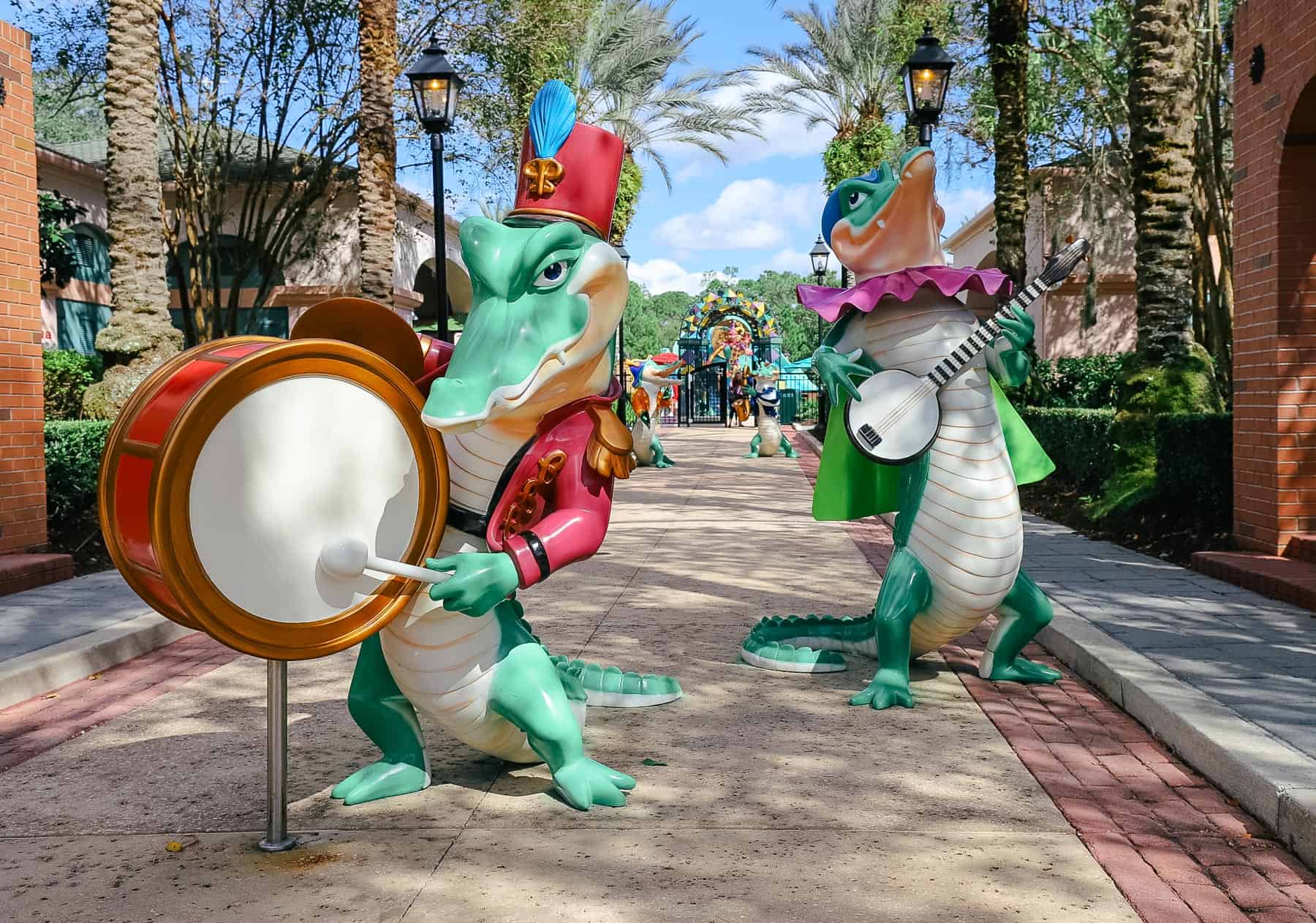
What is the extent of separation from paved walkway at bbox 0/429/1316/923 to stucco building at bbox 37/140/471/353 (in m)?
14.2

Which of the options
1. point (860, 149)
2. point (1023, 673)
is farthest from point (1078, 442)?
point (860, 149)

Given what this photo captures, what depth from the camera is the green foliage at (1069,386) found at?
1599 cm

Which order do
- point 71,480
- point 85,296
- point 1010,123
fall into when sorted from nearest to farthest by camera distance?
point 71,480 → point 1010,123 → point 85,296

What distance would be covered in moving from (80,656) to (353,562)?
Answer: 3.49m

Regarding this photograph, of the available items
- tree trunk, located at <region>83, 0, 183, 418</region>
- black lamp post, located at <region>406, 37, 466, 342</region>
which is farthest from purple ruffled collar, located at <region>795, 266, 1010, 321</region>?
tree trunk, located at <region>83, 0, 183, 418</region>

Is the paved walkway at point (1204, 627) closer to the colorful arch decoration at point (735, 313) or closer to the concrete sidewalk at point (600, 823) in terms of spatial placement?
the concrete sidewalk at point (600, 823)

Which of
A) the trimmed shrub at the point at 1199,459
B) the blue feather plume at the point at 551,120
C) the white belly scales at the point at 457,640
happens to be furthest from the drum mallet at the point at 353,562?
the trimmed shrub at the point at 1199,459

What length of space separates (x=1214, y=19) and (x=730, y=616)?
42.0ft

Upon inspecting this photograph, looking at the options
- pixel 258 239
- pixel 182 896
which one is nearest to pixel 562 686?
pixel 182 896

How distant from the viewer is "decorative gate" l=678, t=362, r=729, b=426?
40156mm

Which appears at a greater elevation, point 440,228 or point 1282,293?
point 440,228

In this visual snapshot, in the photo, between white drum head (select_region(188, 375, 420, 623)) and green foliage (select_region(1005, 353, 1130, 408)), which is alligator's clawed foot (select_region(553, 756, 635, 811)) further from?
green foliage (select_region(1005, 353, 1130, 408))

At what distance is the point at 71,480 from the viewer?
9.08 m

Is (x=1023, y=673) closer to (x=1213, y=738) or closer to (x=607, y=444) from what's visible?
(x=1213, y=738)
